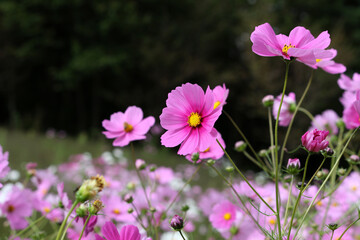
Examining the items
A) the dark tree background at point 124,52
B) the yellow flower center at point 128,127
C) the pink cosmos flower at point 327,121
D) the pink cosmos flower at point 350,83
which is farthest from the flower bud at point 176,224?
the dark tree background at point 124,52

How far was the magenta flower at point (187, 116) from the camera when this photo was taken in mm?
489

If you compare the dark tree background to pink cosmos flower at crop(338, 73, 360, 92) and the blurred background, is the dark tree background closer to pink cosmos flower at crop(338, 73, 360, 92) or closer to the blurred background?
the blurred background

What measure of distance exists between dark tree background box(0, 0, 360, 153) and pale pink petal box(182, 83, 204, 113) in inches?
339

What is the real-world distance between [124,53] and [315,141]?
1030cm

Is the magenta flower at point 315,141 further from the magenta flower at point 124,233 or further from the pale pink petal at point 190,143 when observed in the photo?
the magenta flower at point 124,233

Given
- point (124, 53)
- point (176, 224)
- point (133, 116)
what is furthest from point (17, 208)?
point (124, 53)

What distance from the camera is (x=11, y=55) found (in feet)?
33.3

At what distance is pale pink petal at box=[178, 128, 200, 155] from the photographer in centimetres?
47

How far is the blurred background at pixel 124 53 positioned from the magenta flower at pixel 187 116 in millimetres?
8693

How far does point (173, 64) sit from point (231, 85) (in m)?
1.85

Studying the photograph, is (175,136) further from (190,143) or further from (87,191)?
(87,191)

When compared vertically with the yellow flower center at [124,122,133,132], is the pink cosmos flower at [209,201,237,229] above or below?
below

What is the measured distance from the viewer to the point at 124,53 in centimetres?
1040

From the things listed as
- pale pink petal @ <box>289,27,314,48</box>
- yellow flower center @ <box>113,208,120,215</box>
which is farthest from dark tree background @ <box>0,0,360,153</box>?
pale pink petal @ <box>289,27,314,48</box>
